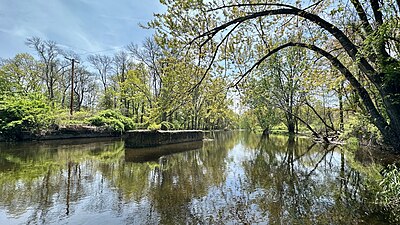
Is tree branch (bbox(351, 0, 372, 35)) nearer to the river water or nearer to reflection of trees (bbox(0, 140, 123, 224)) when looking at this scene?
the river water

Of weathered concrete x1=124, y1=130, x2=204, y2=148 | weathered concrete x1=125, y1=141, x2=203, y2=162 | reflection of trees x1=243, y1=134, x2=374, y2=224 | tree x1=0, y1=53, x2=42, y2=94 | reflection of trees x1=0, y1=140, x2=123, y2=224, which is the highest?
tree x1=0, y1=53, x2=42, y2=94

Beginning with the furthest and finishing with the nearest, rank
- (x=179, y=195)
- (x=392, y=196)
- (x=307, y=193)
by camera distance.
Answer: (x=307, y=193), (x=179, y=195), (x=392, y=196)

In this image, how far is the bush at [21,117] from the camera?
681 inches

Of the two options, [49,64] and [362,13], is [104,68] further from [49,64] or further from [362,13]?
[362,13]

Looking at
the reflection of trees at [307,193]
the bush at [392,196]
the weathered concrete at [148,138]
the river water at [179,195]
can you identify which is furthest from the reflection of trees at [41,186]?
the bush at [392,196]

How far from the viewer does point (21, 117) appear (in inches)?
711

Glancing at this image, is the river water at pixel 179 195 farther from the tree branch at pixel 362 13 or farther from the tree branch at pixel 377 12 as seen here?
the tree branch at pixel 377 12

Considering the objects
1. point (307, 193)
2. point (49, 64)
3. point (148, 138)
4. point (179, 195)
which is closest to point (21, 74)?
point (49, 64)

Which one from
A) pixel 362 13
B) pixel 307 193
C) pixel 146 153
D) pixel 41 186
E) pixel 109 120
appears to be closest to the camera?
pixel 307 193

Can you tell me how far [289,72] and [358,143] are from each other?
1182cm

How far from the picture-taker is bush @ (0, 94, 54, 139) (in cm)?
1730

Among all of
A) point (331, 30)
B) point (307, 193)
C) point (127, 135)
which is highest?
point (331, 30)

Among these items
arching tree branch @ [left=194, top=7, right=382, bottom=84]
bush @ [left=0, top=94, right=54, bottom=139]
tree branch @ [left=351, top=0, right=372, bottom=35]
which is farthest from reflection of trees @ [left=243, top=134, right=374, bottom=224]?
bush @ [left=0, top=94, right=54, bottom=139]

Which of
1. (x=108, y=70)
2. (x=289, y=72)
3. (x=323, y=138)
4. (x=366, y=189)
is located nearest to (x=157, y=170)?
(x=366, y=189)
